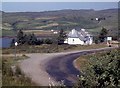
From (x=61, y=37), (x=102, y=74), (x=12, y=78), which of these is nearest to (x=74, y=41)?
(x=61, y=37)

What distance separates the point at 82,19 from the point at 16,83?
170 meters

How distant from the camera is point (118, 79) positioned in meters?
7.02

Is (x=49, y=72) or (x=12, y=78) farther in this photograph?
(x=49, y=72)

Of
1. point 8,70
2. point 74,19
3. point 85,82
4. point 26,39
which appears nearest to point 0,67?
point 8,70

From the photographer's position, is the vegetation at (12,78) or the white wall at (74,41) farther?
the white wall at (74,41)

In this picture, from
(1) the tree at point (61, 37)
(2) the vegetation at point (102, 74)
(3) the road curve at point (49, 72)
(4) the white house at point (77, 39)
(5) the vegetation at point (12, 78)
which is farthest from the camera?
(4) the white house at point (77, 39)

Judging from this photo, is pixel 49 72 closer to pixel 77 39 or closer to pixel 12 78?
pixel 12 78

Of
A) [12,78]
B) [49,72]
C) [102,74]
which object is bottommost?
[49,72]

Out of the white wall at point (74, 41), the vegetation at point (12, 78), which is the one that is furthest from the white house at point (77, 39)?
the vegetation at point (12, 78)

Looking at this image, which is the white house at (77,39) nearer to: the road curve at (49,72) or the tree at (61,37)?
the tree at (61,37)

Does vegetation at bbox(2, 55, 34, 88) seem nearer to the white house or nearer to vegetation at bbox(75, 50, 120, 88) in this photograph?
vegetation at bbox(75, 50, 120, 88)

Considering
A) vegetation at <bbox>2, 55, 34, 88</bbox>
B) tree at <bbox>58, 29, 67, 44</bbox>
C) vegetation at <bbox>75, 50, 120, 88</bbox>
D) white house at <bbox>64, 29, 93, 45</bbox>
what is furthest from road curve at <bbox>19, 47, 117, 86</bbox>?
white house at <bbox>64, 29, 93, 45</bbox>

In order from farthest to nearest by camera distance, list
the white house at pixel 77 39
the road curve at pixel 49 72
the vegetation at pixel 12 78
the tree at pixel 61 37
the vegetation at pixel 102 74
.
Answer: the white house at pixel 77 39
the tree at pixel 61 37
the road curve at pixel 49 72
the vegetation at pixel 12 78
the vegetation at pixel 102 74

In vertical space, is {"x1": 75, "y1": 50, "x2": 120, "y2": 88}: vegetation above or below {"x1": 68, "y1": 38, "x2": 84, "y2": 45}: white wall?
above
